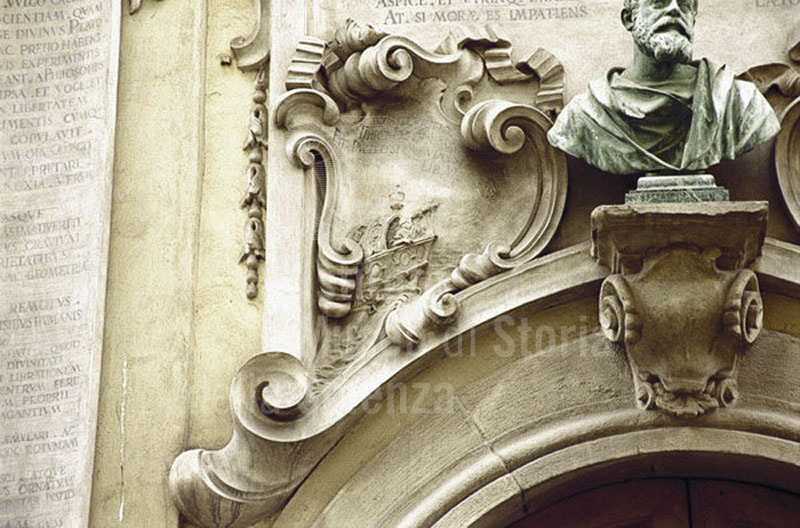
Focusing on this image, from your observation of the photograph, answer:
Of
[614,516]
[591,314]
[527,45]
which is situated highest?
[527,45]

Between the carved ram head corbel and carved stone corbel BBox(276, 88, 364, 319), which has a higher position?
carved stone corbel BBox(276, 88, 364, 319)

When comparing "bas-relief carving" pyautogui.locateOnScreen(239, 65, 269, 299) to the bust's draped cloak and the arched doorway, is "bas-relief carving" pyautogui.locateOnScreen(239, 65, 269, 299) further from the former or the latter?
the arched doorway

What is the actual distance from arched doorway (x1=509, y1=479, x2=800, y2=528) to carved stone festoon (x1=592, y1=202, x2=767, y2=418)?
351 millimetres

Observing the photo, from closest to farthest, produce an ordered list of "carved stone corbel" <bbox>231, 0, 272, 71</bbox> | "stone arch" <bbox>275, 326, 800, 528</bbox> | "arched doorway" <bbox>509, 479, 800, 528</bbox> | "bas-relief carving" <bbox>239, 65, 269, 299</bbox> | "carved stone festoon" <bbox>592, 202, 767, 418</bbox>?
"carved stone festoon" <bbox>592, 202, 767, 418</bbox>, "stone arch" <bbox>275, 326, 800, 528</bbox>, "arched doorway" <bbox>509, 479, 800, 528</bbox>, "bas-relief carving" <bbox>239, 65, 269, 299</bbox>, "carved stone corbel" <bbox>231, 0, 272, 71</bbox>

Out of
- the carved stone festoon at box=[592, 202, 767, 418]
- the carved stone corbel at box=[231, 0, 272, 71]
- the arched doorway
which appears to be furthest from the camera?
the carved stone corbel at box=[231, 0, 272, 71]

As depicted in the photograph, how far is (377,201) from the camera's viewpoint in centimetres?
750

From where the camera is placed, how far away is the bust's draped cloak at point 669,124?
714cm

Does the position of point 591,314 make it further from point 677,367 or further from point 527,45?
point 527,45

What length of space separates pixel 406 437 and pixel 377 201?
2.79 ft

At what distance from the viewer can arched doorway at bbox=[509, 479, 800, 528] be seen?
728cm

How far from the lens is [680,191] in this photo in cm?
702

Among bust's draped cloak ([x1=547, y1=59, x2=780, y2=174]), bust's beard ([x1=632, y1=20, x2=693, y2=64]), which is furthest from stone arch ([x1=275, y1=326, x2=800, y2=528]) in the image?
bust's beard ([x1=632, y1=20, x2=693, y2=64])

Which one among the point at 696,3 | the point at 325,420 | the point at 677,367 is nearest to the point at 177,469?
the point at 325,420

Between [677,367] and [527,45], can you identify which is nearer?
[677,367]
